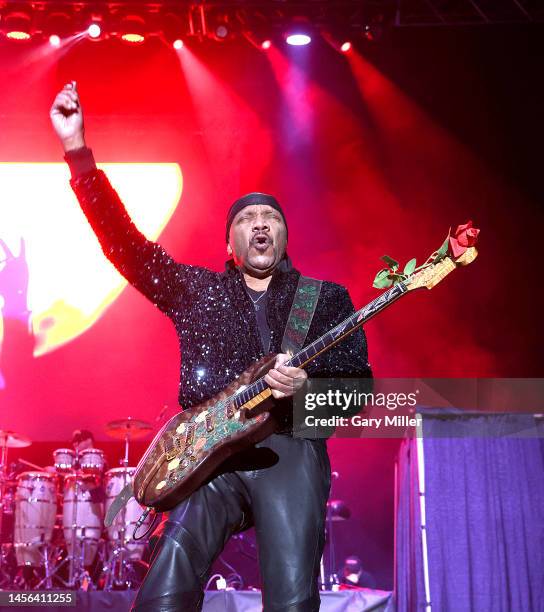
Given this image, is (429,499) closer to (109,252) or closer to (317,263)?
(109,252)

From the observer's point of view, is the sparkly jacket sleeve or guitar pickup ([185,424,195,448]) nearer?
guitar pickup ([185,424,195,448])

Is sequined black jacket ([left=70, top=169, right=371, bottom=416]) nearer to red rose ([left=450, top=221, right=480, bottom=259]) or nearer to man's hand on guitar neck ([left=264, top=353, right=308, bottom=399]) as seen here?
man's hand on guitar neck ([left=264, top=353, right=308, bottom=399])

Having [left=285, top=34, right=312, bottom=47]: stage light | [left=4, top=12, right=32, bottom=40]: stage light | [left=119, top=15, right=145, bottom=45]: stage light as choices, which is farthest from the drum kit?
[left=285, top=34, right=312, bottom=47]: stage light

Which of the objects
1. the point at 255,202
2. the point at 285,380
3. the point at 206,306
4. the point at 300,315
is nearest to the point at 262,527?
the point at 285,380

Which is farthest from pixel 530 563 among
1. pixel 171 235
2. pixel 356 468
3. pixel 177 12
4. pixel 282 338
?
pixel 177 12

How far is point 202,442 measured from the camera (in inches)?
124

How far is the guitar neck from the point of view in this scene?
10.4ft

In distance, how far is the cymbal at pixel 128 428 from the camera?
26.7 feet

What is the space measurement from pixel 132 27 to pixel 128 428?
13.8 feet

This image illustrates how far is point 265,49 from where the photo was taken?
941cm


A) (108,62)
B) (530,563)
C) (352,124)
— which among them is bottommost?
(530,563)

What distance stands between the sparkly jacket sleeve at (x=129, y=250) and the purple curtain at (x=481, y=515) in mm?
2310

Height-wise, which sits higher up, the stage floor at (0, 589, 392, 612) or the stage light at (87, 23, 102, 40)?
the stage light at (87, 23, 102, 40)

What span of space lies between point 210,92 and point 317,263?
7.84ft
